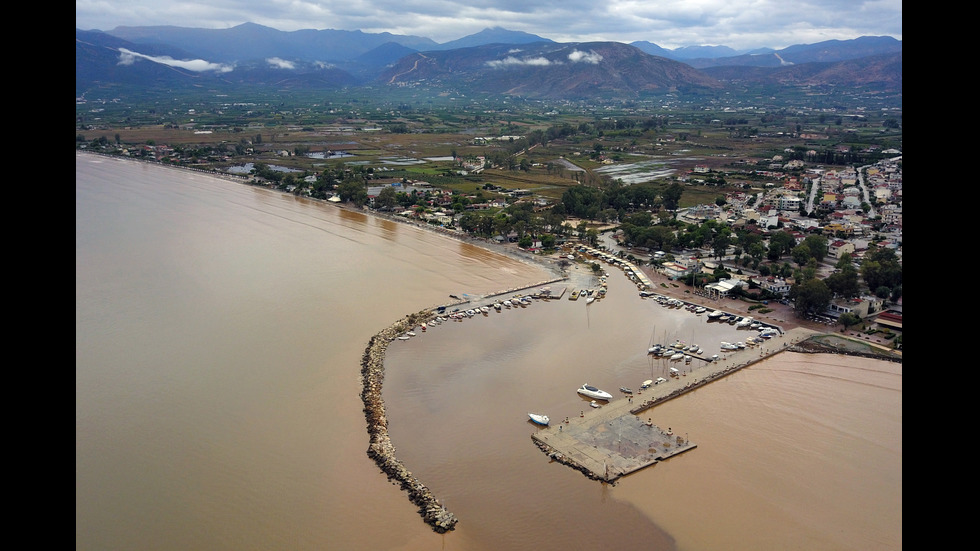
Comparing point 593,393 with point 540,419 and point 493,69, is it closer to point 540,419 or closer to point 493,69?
point 540,419

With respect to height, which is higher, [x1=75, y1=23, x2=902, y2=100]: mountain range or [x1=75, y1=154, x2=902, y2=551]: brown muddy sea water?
[x1=75, y1=23, x2=902, y2=100]: mountain range

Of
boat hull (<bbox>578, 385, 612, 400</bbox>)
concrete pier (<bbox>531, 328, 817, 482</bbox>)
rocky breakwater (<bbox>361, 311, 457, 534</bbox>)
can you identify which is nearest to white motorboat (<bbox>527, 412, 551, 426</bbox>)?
concrete pier (<bbox>531, 328, 817, 482</bbox>)

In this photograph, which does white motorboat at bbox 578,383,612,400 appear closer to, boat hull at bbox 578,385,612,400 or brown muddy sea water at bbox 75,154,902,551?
boat hull at bbox 578,385,612,400

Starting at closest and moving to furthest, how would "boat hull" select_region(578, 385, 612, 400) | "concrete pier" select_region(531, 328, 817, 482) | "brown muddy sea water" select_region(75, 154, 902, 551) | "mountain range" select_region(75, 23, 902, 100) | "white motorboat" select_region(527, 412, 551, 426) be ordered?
"brown muddy sea water" select_region(75, 154, 902, 551), "concrete pier" select_region(531, 328, 817, 482), "white motorboat" select_region(527, 412, 551, 426), "boat hull" select_region(578, 385, 612, 400), "mountain range" select_region(75, 23, 902, 100)

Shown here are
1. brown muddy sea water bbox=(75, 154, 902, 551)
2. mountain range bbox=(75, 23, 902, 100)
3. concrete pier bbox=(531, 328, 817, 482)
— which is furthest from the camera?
mountain range bbox=(75, 23, 902, 100)

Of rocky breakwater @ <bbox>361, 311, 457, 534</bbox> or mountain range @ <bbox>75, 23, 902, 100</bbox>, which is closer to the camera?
rocky breakwater @ <bbox>361, 311, 457, 534</bbox>

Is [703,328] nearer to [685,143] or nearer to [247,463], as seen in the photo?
[247,463]

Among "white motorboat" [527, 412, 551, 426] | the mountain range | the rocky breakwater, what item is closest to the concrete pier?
"white motorboat" [527, 412, 551, 426]

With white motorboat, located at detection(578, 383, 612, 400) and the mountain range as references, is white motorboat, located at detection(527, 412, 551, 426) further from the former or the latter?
the mountain range
